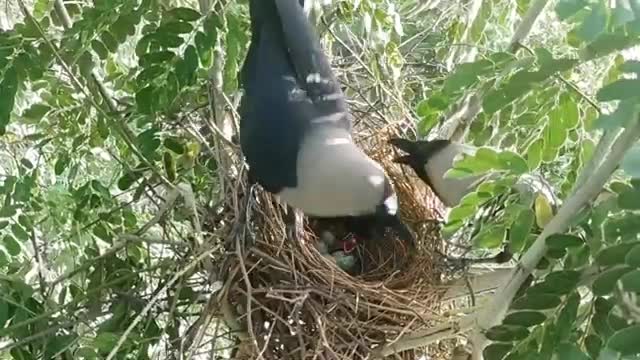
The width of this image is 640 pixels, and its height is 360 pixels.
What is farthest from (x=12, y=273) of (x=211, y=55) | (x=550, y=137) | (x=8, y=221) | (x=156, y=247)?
(x=550, y=137)

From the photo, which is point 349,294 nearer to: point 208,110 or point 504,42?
point 208,110

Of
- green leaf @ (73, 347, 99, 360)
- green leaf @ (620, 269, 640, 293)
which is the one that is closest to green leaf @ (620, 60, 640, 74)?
green leaf @ (620, 269, 640, 293)

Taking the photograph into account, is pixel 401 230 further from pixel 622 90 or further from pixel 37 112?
pixel 622 90

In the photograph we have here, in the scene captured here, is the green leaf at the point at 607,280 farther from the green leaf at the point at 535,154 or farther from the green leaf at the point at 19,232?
the green leaf at the point at 19,232

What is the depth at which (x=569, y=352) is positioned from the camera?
0.59 metres

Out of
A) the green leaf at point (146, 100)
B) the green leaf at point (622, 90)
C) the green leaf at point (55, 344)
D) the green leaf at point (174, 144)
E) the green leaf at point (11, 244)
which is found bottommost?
the green leaf at point (55, 344)

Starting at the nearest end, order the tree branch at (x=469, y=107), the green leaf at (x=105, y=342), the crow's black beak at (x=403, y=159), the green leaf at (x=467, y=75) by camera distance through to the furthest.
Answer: the green leaf at (x=467, y=75) < the green leaf at (x=105, y=342) < the tree branch at (x=469, y=107) < the crow's black beak at (x=403, y=159)

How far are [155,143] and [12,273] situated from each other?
0.72 feet

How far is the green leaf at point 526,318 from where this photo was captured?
644 mm

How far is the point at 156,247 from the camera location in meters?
1.14

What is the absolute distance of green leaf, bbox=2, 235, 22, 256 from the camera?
98cm

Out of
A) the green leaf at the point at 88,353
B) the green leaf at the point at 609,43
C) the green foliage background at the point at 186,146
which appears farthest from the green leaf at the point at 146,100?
the green leaf at the point at 609,43

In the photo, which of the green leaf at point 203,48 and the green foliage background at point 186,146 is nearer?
the green foliage background at point 186,146

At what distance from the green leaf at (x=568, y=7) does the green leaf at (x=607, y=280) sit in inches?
5.9
